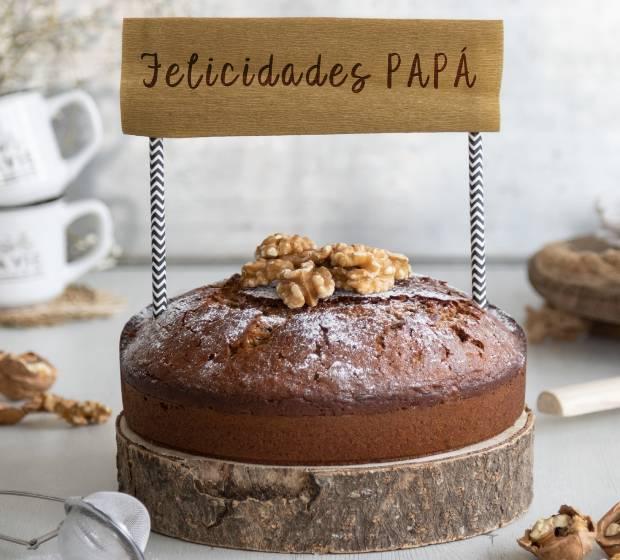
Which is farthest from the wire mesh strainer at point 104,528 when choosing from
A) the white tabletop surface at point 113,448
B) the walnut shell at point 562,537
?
the walnut shell at point 562,537

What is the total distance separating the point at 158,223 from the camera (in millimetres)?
1298

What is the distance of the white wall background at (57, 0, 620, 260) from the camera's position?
2705 millimetres

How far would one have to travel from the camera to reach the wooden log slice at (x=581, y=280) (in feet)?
6.48

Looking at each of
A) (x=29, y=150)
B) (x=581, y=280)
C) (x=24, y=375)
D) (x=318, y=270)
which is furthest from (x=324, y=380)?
(x=29, y=150)

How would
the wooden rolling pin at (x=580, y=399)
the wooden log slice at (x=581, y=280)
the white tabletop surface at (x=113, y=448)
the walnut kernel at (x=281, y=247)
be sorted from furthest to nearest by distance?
the wooden log slice at (x=581, y=280), the wooden rolling pin at (x=580, y=399), the walnut kernel at (x=281, y=247), the white tabletop surface at (x=113, y=448)

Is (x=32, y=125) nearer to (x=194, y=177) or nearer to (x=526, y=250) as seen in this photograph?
(x=194, y=177)

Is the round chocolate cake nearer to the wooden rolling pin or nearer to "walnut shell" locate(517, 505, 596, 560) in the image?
"walnut shell" locate(517, 505, 596, 560)

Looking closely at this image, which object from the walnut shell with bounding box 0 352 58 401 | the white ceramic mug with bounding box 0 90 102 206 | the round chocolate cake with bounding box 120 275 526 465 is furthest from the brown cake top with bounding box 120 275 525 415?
the white ceramic mug with bounding box 0 90 102 206

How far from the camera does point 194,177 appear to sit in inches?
109

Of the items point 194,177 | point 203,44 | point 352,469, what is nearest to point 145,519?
point 352,469

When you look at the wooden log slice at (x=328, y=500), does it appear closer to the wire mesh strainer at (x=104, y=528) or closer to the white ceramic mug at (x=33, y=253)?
the wire mesh strainer at (x=104, y=528)

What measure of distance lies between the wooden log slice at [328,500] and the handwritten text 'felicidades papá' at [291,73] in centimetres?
43

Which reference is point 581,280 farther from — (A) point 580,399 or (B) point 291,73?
(B) point 291,73

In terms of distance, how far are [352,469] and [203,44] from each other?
511 mm
